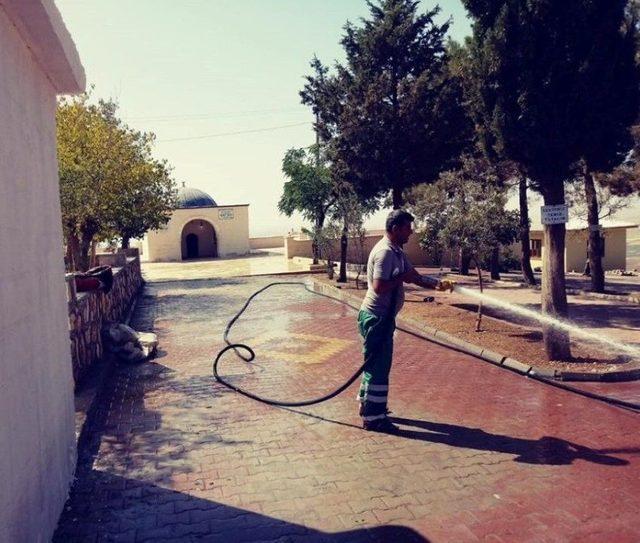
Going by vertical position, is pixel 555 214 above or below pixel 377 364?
above

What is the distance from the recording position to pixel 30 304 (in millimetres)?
3443

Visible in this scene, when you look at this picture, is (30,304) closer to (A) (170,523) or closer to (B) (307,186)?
(A) (170,523)

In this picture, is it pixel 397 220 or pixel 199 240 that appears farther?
pixel 199 240

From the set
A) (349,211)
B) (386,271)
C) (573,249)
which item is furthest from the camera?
(573,249)

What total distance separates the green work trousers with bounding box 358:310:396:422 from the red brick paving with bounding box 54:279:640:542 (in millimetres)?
277

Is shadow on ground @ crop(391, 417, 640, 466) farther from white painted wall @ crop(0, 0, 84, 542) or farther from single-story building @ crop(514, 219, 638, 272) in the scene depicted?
single-story building @ crop(514, 219, 638, 272)

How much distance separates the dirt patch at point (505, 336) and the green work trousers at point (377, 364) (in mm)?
3117

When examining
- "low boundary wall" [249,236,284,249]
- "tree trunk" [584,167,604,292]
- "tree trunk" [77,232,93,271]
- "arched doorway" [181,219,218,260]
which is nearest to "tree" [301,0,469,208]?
"tree trunk" [584,167,604,292]

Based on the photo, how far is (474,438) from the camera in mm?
5262

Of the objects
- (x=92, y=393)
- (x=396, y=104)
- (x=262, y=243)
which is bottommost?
(x=92, y=393)

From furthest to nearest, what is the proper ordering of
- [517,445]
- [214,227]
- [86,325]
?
[214,227] → [86,325] → [517,445]

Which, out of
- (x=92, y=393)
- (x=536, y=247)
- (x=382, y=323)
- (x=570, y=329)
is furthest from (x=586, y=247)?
(x=92, y=393)

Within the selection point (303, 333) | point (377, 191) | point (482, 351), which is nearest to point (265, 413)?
point (482, 351)

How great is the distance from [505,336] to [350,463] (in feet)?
18.8
